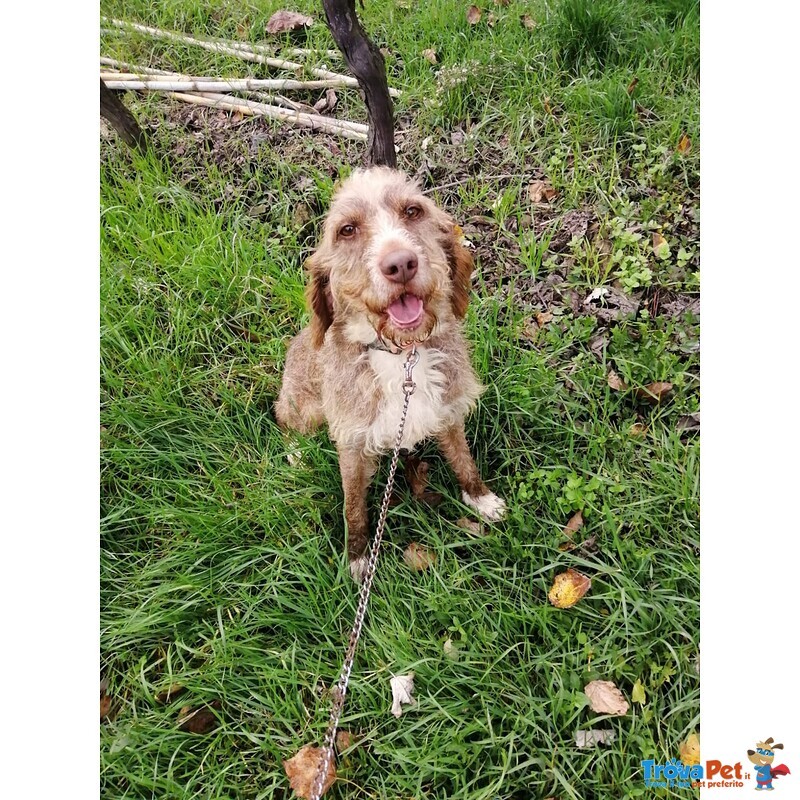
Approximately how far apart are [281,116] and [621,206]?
2876 mm

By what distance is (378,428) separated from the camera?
2932 millimetres

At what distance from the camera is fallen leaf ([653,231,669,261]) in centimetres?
392

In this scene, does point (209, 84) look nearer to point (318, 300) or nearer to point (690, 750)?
point (318, 300)

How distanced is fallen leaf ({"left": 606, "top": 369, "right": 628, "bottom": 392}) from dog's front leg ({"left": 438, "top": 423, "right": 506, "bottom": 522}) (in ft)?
3.15

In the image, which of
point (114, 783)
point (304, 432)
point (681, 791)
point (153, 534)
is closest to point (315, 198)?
point (304, 432)

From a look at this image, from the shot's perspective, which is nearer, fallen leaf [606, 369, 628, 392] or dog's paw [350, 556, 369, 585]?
dog's paw [350, 556, 369, 585]

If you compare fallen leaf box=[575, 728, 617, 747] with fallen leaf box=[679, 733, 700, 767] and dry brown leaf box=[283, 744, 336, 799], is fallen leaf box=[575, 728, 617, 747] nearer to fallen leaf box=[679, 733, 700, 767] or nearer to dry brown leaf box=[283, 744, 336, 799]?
fallen leaf box=[679, 733, 700, 767]

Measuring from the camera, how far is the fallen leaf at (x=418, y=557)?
3.07 m

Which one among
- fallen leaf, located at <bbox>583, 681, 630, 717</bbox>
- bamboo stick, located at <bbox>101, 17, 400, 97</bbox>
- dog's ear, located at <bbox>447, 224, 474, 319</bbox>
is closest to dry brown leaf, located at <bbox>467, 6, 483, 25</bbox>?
bamboo stick, located at <bbox>101, 17, 400, 97</bbox>

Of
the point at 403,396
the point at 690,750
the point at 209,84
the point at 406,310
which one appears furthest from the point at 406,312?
the point at 209,84

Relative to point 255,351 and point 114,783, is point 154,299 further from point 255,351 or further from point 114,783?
point 114,783

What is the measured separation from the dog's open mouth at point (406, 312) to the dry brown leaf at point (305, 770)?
189cm
